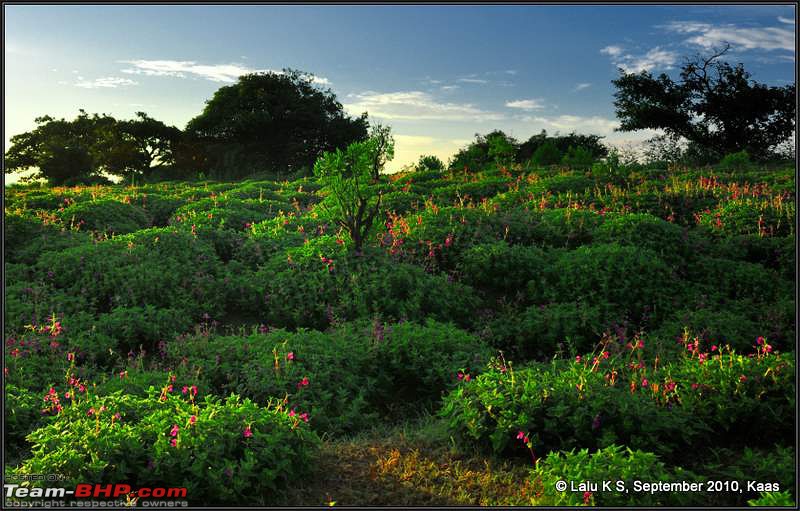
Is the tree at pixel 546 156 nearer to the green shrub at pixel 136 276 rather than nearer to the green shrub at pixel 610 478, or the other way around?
the green shrub at pixel 136 276

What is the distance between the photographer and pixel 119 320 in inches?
296

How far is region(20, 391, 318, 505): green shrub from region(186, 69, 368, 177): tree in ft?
101

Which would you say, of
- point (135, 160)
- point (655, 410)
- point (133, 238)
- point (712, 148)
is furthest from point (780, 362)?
point (135, 160)

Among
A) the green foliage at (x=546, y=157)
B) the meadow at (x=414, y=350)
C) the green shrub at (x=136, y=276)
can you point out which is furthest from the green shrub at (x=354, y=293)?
the green foliage at (x=546, y=157)

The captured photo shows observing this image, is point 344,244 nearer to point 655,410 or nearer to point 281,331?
point 281,331

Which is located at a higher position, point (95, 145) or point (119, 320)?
point (95, 145)

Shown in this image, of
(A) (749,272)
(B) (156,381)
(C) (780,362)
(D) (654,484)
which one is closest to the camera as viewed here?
(D) (654,484)

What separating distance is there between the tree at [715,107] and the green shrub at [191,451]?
29755mm

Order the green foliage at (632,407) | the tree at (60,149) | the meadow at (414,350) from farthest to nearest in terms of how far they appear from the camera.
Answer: the tree at (60,149) → the green foliage at (632,407) → the meadow at (414,350)

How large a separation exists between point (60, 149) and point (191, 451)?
34133 millimetres

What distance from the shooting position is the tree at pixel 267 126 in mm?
35281

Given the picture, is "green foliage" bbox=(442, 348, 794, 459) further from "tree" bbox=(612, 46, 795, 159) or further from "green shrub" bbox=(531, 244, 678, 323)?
"tree" bbox=(612, 46, 795, 159)

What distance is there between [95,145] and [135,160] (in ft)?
7.59

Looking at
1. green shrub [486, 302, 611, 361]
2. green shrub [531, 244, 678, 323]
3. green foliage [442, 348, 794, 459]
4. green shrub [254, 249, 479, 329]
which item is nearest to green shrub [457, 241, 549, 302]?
green shrub [531, 244, 678, 323]
